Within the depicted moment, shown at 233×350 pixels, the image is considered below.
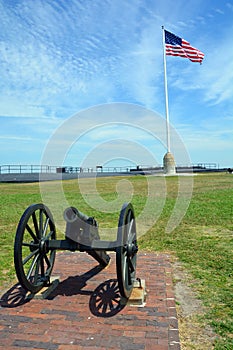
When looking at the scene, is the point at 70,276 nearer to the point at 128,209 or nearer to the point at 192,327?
the point at 128,209

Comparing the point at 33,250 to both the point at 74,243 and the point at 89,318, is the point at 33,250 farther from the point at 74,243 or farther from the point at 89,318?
the point at 89,318

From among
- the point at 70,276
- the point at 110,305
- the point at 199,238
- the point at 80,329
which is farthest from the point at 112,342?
the point at 199,238

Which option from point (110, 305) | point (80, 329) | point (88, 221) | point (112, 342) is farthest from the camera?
point (88, 221)

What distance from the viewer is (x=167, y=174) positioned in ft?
107

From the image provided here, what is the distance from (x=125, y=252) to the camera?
3605 mm

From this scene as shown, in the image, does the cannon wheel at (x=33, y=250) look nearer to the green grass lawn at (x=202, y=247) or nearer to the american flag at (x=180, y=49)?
the green grass lawn at (x=202, y=247)

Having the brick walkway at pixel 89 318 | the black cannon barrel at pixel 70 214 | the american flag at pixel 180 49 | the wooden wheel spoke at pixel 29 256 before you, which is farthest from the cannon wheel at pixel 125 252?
the american flag at pixel 180 49

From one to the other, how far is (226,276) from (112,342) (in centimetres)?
229

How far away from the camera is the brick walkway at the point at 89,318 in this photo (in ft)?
9.64

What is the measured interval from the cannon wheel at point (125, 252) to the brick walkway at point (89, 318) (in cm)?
27

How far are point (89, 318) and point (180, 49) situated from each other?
80.1 ft

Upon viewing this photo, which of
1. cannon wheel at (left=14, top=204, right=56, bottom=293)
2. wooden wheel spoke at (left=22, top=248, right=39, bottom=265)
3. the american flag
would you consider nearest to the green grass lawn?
cannon wheel at (left=14, top=204, right=56, bottom=293)

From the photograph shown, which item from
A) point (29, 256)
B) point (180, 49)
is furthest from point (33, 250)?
point (180, 49)

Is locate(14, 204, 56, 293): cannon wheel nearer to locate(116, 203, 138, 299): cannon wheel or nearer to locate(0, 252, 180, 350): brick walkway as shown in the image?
locate(0, 252, 180, 350): brick walkway
